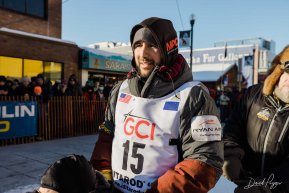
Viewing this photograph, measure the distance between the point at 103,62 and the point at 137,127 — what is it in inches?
619

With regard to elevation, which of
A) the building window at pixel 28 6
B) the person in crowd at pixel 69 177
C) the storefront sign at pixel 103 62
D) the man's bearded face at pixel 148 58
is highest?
the building window at pixel 28 6

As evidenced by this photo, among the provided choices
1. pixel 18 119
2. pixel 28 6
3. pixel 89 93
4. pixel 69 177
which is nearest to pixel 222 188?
pixel 69 177

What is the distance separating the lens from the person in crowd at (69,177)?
1.34 meters

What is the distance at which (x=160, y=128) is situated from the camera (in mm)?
1626

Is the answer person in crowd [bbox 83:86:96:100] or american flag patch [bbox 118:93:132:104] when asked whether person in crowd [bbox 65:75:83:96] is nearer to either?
person in crowd [bbox 83:86:96:100]

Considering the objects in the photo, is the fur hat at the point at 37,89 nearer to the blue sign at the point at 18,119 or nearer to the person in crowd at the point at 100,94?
the blue sign at the point at 18,119

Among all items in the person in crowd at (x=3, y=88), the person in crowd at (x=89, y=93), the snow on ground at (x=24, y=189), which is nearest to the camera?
the snow on ground at (x=24, y=189)

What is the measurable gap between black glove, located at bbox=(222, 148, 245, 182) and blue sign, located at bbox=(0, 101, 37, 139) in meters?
6.73

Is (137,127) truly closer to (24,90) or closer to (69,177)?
(69,177)

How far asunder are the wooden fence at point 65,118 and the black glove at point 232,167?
6791 millimetres

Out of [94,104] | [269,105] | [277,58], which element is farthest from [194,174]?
[94,104]

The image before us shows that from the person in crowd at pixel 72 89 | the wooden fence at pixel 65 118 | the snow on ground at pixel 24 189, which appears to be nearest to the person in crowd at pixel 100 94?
the wooden fence at pixel 65 118

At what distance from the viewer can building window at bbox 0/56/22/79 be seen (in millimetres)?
12102

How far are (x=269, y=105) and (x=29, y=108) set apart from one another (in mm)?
7197
